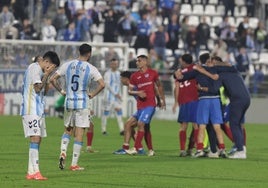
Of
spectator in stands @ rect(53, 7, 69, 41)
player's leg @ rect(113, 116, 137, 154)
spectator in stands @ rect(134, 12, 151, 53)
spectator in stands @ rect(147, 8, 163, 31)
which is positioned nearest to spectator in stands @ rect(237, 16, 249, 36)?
spectator in stands @ rect(147, 8, 163, 31)

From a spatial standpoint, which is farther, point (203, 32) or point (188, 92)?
point (203, 32)

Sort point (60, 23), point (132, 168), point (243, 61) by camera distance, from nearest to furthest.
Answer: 1. point (132, 168)
2. point (60, 23)
3. point (243, 61)

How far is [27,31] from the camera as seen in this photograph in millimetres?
45031

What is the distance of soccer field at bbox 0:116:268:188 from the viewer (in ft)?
56.3

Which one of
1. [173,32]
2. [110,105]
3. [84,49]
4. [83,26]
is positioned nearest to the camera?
[84,49]

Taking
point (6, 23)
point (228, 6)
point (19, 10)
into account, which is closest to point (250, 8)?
point (228, 6)

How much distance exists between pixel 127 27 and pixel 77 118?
27540 millimetres

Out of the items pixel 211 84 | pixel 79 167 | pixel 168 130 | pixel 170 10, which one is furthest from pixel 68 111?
pixel 170 10

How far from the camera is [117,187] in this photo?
1639 centimetres

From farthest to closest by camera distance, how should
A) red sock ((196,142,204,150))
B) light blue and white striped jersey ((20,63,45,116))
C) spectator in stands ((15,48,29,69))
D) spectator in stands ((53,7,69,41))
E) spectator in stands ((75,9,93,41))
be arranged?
spectator in stands ((53,7,69,41))
spectator in stands ((75,9,93,41))
spectator in stands ((15,48,29,69))
red sock ((196,142,204,150))
light blue and white striped jersey ((20,63,45,116))

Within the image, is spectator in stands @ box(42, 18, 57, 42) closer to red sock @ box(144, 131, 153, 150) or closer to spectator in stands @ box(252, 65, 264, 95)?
spectator in stands @ box(252, 65, 264, 95)

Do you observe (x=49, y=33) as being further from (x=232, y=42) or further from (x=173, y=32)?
(x=232, y=42)

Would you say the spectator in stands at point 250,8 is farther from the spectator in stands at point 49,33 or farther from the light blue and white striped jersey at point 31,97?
the light blue and white striped jersey at point 31,97

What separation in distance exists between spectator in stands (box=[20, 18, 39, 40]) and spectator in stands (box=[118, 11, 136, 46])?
3828mm
